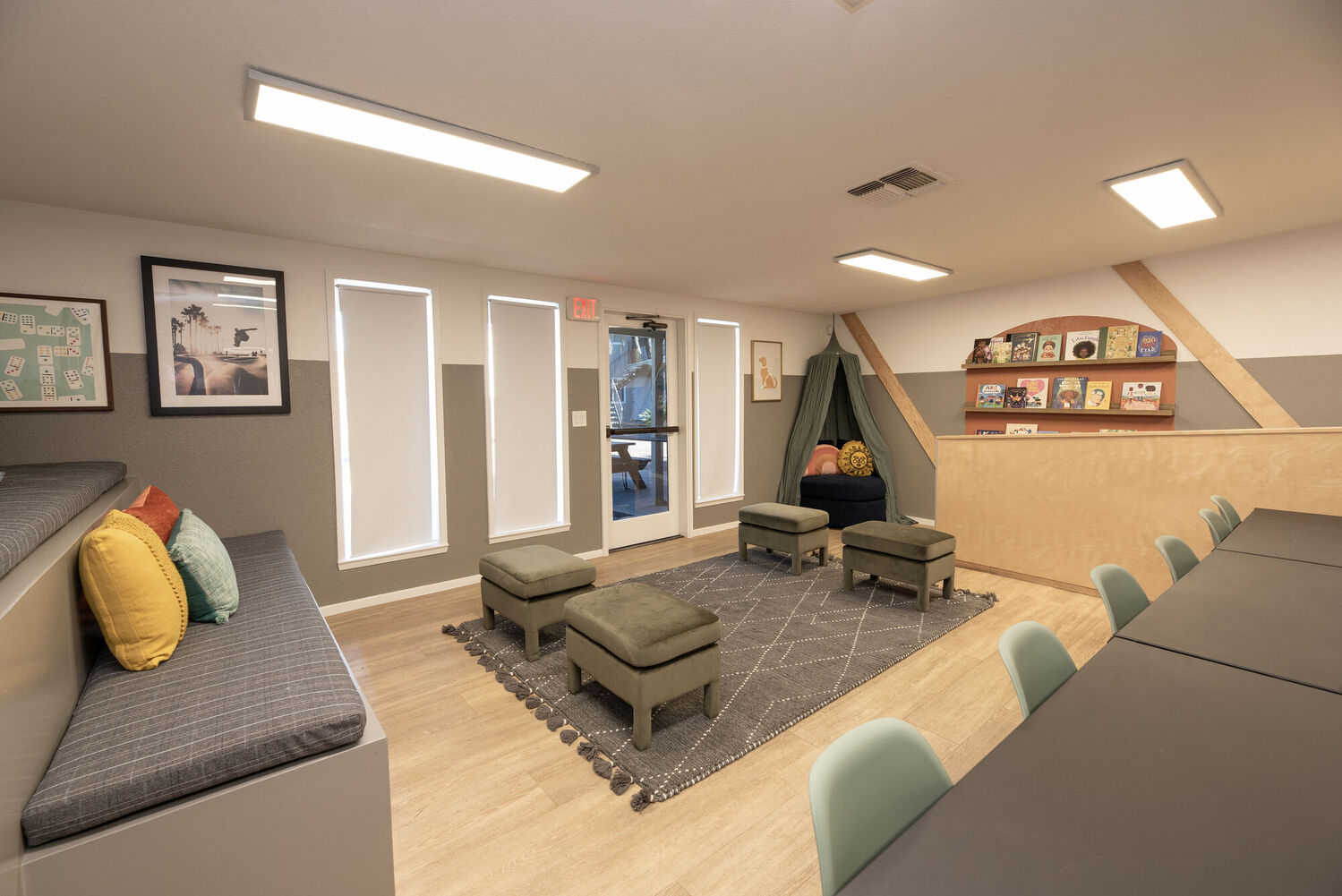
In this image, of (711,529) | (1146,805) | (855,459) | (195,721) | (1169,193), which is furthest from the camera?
(855,459)

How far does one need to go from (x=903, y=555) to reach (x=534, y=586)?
238cm

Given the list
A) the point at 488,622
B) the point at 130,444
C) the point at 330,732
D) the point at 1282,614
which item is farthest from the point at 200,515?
the point at 1282,614

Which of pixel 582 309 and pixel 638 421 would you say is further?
pixel 638 421

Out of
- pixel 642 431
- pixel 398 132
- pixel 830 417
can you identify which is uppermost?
pixel 398 132

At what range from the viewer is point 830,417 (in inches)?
264

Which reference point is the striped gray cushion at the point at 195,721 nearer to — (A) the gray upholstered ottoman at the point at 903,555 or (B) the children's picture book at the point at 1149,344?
(A) the gray upholstered ottoman at the point at 903,555

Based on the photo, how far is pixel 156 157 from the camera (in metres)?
2.35

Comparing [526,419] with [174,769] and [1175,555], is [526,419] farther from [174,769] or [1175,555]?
[1175,555]

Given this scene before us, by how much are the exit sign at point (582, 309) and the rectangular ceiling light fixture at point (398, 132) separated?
2050mm

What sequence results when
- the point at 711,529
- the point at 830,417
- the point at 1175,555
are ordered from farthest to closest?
the point at 830,417 → the point at 711,529 → the point at 1175,555

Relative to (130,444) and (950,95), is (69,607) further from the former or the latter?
(950,95)

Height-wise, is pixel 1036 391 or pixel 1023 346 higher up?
pixel 1023 346

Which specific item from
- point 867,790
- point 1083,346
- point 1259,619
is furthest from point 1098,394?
point 867,790

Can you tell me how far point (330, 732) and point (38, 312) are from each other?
305 cm
